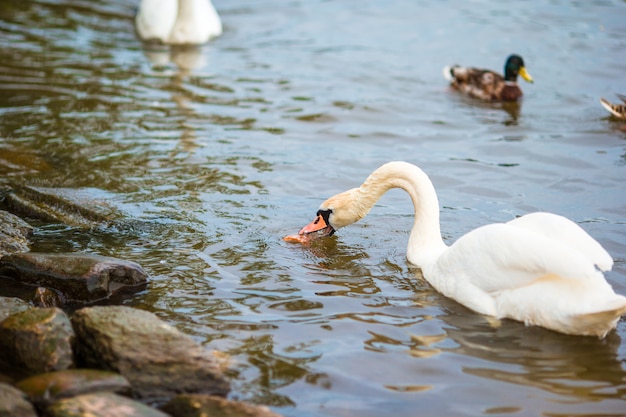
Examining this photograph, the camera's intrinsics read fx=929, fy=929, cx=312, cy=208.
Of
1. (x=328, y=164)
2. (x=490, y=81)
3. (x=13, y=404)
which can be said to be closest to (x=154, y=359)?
(x=13, y=404)

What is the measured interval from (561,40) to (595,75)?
6.70ft

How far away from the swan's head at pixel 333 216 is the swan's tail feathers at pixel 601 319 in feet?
7.63

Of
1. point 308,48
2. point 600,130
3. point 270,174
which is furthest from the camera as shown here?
point 308,48

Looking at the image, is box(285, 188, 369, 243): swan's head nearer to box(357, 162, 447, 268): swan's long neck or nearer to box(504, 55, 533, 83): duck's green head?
box(357, 162, 447, 268): swan's long neck

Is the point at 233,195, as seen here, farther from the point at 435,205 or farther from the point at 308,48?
the point at 308,48

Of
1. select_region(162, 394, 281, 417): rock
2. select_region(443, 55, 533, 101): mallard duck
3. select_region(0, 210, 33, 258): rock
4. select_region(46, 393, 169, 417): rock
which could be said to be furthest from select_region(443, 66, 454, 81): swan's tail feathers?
select_region(46, 393, 169, 417): rock

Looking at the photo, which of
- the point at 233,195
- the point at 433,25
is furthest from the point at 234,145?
the point at 433,25

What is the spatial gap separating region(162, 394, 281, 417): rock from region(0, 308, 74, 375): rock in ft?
2.66

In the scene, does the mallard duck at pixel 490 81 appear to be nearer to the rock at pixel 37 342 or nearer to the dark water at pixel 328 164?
the dark water at pixel 328 164

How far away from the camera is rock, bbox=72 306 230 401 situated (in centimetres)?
530

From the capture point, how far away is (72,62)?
47.2ft

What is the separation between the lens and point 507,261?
20.8 ft

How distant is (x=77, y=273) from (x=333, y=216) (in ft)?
7.57

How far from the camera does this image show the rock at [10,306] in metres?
5.99
